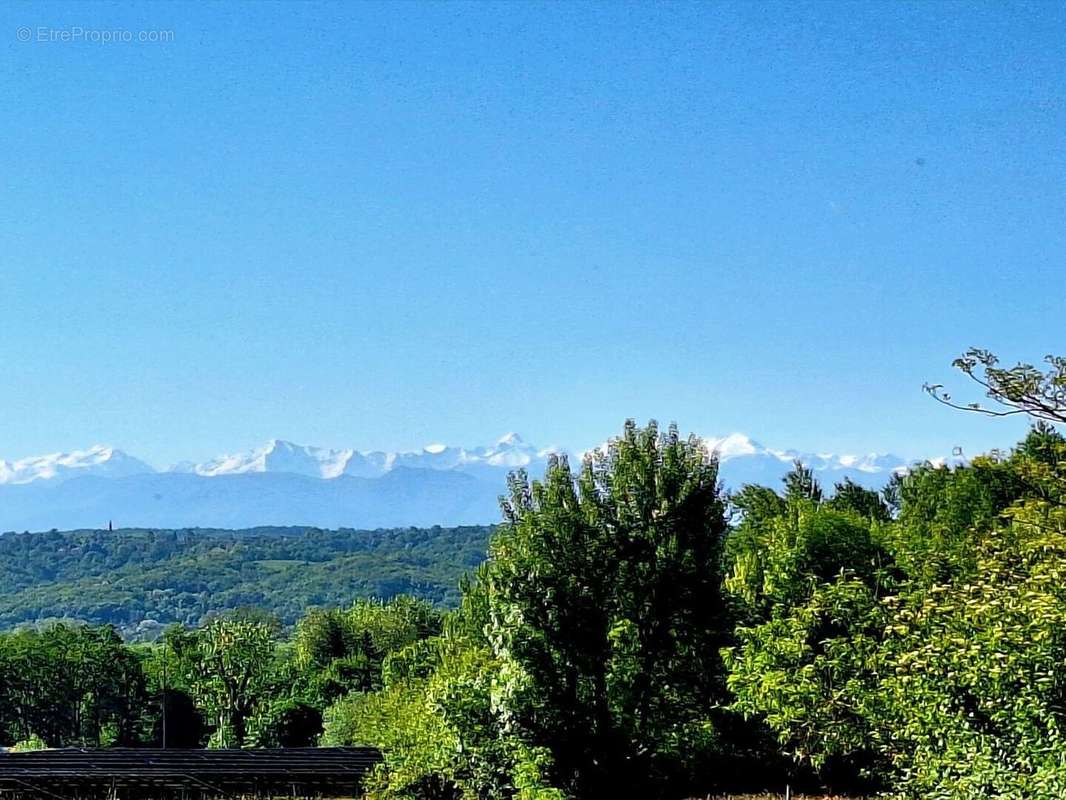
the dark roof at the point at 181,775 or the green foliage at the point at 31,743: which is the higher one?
the dark roof at the point at 181,775

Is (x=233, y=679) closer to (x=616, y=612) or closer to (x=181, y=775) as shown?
(x=181, y=775)

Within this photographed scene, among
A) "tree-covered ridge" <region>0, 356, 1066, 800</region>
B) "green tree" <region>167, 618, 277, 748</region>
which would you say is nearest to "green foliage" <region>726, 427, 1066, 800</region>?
"tree-covered ridge" <region>0, 356, 1066, 800</region>

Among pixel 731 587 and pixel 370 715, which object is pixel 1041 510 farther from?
pixel 370 715

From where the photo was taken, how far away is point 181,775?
34312 mm

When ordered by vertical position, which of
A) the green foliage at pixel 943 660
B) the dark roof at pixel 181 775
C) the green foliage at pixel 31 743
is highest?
the green foliage at pixel 943 660

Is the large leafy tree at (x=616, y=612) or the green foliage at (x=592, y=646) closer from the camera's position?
the green foliage at (x=592, y=646)

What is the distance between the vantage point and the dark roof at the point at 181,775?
110 ft

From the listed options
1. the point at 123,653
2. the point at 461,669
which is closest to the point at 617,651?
the point at 461,669

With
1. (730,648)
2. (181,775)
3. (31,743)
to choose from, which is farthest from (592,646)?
(31,743)

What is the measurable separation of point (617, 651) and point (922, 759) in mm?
7804

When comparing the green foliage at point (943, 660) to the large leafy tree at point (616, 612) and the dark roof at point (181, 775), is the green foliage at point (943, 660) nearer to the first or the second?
the large leafy tree at point (616, 612)

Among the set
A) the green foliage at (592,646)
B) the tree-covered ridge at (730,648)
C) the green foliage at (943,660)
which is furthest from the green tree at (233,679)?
the green foliage at (943,660)

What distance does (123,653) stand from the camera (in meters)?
68.1

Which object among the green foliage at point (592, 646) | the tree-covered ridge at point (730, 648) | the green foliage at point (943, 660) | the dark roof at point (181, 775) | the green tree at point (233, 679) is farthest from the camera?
the green tree at point (233, 679)
